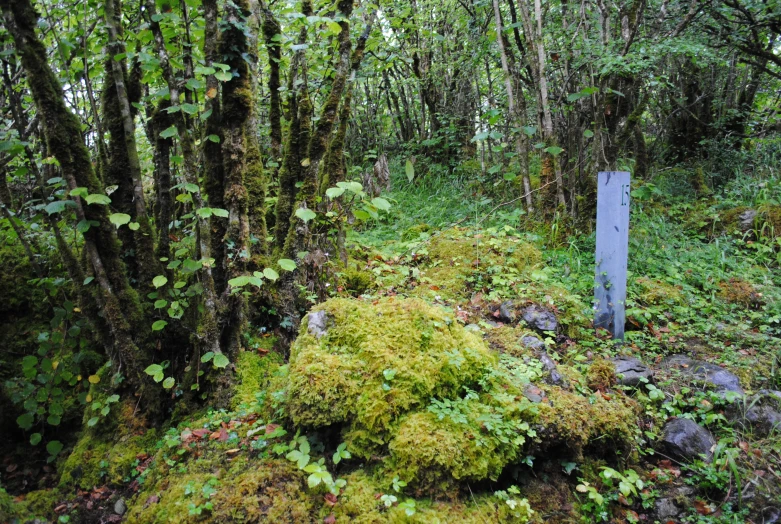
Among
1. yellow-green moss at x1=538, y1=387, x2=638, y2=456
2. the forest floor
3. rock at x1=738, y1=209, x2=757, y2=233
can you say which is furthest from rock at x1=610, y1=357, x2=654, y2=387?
rock at x1=738, y1=209, x2=757, y2=233

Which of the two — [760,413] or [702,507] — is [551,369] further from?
[760,413]

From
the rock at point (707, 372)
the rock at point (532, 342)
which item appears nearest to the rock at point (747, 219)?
the rock at point (707, 372)

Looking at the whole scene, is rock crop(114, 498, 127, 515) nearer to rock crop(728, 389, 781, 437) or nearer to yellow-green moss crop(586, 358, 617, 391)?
→ yellow-green moss crop(586, 358, 617, 391)

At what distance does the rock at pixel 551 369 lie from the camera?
118 inches

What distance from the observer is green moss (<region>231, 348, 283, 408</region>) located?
10.5ft

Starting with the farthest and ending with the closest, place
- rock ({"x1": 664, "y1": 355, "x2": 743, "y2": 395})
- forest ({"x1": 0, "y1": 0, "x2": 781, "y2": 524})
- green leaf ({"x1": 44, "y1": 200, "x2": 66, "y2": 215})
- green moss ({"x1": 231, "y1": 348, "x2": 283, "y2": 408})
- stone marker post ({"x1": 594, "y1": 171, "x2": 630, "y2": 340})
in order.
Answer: stone marker post ({"x1": 594, "y1": 171, "x2": 630, "y2": 340}), rock ({"x1": 664, "y1": 355, "x2": 743, "y2": 395}), green moss ({"x1": 231, "y1": 348, "x2": 283, "y2": 408}), green leaf ({"x1": 44, "y1": 200, "x2": 66, "y2": 215}), forest ({"x1": 0, "y1": 0, "x2": 781, "y2": 524})

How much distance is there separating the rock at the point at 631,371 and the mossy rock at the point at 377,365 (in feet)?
3.75

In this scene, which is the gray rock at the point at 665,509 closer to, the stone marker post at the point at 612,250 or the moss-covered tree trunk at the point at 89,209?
the stone marker post at the point at 612,250

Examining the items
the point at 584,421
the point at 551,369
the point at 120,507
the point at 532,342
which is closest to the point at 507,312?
the point at 532,342

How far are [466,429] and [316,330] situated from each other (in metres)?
1.24

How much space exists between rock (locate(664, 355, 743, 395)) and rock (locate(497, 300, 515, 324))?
129 cm

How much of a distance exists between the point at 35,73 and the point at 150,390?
2.23 m

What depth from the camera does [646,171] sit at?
8.09 metres

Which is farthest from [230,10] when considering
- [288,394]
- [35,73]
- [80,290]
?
[288,394]
